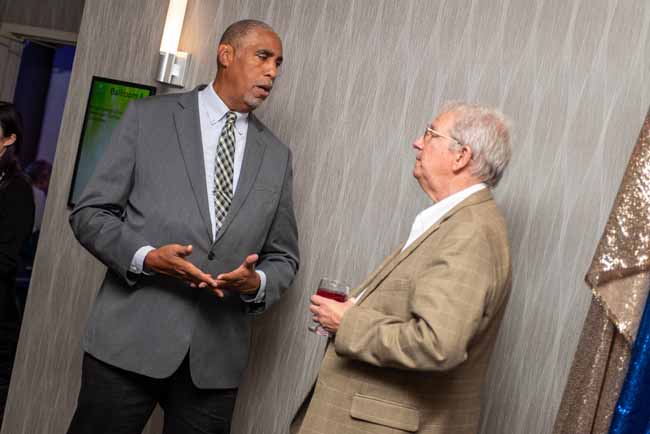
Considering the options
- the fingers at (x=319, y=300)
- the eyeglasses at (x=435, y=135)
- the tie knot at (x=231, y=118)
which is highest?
the eyeglasses at (x=435, y=135)

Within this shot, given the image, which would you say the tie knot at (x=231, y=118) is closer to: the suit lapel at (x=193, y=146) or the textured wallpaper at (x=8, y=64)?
the suit lapel at (x=193, y=146)

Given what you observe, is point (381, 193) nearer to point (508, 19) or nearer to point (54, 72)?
point (508, 19)

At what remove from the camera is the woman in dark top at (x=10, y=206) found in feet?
11.2

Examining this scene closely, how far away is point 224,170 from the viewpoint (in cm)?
252

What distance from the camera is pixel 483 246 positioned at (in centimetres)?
186

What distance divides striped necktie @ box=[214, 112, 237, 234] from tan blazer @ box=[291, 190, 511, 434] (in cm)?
67

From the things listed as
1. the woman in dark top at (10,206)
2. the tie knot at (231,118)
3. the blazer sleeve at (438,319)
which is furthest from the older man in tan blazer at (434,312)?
the woman in dark top at (10,206)

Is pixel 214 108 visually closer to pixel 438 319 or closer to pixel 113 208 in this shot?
pixel 113 208

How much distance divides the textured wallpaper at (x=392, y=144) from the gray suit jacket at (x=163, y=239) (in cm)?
54

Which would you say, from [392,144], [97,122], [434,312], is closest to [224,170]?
[392,144]

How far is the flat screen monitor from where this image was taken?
11.2 feet

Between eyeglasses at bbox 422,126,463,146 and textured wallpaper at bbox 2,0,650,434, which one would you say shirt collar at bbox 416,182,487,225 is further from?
textured wallpaper at bbox 2,0,650,434

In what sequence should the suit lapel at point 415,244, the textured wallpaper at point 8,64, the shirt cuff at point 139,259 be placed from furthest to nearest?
the textured wallpaper at point 8,64 → the shirt cuff at point 139,259 → the suit lapel at point 415,244

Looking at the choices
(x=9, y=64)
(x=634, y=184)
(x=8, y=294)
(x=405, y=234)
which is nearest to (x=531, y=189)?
(x=405, y=234)
